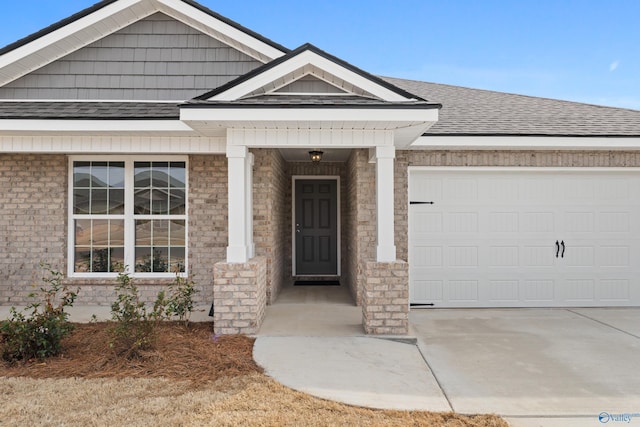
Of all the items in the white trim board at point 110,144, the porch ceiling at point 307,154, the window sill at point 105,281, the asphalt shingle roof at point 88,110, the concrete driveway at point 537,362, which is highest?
the asphalt shingle roof at point 88,110

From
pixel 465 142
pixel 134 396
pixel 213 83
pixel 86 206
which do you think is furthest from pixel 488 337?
pixel 86 206

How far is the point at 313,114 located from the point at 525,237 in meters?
4.50

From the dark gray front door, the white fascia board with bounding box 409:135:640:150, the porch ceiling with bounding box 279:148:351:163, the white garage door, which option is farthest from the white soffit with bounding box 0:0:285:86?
the white garage door

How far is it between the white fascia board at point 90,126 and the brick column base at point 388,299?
3373 mm

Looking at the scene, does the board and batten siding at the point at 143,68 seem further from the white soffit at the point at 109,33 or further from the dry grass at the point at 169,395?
the dry grass at the point at 169,395

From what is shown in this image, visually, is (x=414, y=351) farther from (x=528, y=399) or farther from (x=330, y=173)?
(x=330, y=173)

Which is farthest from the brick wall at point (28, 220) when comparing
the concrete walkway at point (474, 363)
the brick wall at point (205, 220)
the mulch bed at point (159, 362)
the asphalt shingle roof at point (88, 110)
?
the concrete walkway at point (474, 363)

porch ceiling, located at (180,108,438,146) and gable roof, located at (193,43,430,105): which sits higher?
Answer: gable roof, located at (193,43,430,105)

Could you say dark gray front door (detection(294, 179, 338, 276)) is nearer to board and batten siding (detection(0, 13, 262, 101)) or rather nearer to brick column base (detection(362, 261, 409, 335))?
board and batten siding (detection(0, 13, 262, 101))

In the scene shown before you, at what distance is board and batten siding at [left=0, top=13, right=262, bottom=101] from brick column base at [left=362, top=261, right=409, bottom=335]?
13.9 feet

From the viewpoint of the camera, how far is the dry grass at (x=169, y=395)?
3180 mm

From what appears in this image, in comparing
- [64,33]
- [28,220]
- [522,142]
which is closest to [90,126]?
[64,33]

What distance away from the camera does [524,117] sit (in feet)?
24.3

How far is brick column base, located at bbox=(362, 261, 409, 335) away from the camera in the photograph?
5238 mm
